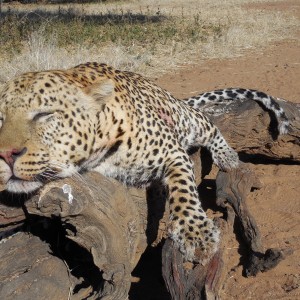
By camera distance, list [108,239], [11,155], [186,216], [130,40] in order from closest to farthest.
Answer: [11,155]
[108,239]
[186,216]
[130,40]

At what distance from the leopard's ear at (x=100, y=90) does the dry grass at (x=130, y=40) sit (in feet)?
22.7

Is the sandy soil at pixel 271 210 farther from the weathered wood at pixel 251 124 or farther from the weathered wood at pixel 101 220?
the weathered wood at pixel 101 220

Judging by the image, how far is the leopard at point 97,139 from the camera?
392 centimetres

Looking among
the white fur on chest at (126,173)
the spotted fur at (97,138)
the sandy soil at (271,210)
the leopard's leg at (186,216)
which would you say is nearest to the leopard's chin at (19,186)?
the spotted fur at (97,138)

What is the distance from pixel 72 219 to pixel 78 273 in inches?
44.2

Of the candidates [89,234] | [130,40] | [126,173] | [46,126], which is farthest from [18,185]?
[130,40]

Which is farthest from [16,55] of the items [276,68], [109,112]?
[109,112]

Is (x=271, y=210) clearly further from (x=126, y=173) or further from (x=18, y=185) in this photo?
(x=18, y=185)

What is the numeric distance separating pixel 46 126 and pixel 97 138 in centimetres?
47

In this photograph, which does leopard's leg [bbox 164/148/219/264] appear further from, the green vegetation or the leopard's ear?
the green vegetation

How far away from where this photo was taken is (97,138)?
4387 mm

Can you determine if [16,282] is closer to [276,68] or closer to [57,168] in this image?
[57,168]

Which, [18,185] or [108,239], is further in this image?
[108,239]

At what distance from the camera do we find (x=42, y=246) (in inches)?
171
